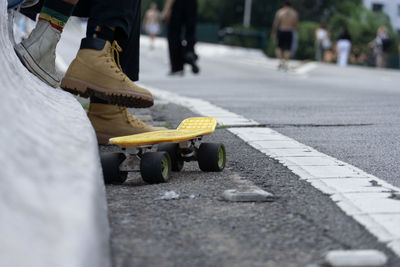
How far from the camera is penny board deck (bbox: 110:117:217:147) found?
318cm

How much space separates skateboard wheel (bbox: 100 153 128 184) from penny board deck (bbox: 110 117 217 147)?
0.06m

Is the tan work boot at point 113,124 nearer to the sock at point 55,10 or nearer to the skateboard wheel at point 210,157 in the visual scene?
the sock at point 55,10

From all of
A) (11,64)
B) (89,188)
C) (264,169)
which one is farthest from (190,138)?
(89,188)

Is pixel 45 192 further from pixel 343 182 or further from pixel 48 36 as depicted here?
pixel 48 36

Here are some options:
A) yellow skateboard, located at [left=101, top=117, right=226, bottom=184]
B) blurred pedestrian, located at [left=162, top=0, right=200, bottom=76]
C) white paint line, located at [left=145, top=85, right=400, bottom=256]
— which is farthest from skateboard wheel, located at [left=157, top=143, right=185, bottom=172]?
blurred pedestrian, located at [left=162, top=0, right=200, bottom=76]

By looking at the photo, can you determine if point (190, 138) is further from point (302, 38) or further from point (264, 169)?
point (302, 38)

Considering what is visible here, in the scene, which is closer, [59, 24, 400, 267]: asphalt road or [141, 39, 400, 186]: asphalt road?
[59, 24, 400, 267]: asphalt road

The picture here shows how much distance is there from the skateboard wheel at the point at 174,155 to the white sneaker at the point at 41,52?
28.7 inches

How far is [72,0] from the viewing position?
3.94 metres

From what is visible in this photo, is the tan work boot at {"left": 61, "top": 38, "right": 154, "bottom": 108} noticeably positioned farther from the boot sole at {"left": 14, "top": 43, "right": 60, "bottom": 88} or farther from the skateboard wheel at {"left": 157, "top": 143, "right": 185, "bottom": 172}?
the skateboard wheel at {"left": 157, "top": 143, "right": 185, "bottom": 172}

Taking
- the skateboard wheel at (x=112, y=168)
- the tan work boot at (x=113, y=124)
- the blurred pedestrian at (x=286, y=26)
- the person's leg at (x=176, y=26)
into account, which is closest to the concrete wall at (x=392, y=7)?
the blurred pedestrian at (x=286, y=26)

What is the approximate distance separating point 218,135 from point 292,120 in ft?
4.06

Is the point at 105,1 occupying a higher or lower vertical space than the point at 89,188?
higher

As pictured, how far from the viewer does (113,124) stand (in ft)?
13.6
